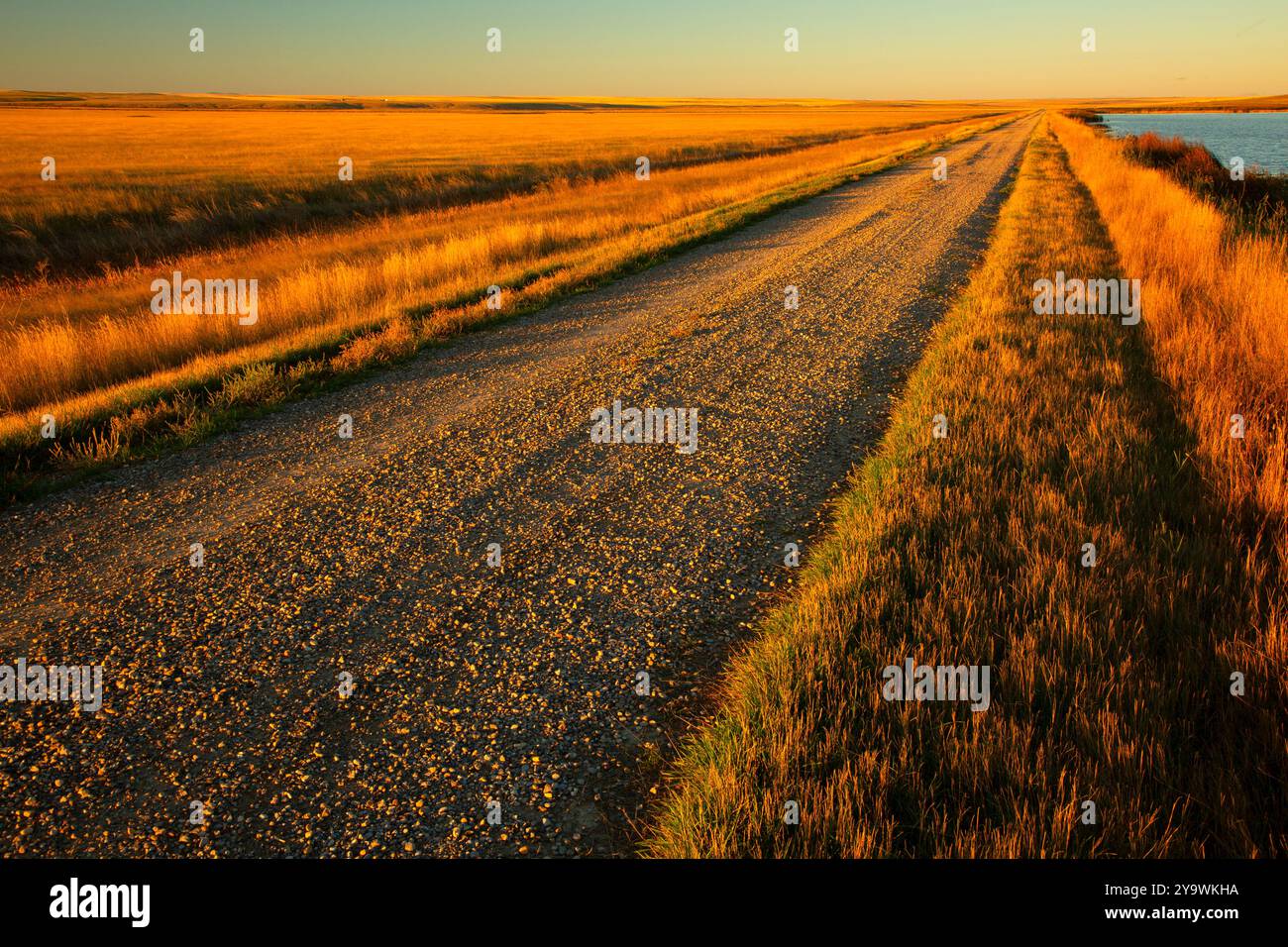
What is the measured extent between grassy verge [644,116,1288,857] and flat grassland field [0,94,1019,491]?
19.9 ft

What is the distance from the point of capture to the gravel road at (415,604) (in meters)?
2.67

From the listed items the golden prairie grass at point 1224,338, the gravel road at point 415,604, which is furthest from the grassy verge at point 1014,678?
the gravel road at point 415,604

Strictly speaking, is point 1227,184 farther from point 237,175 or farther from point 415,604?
point 237,175

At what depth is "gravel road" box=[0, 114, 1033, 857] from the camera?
2.67 metres

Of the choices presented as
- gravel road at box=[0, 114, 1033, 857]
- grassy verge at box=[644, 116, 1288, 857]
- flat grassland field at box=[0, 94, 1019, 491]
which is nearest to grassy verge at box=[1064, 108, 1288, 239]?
grassy verge at box=[644, 116, 1288, 857]

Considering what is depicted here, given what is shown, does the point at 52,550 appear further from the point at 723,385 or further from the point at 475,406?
the point at 723,385

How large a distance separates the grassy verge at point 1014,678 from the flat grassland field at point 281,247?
607cm

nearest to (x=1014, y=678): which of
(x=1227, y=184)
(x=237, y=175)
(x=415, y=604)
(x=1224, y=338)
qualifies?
(x=415, y=604)

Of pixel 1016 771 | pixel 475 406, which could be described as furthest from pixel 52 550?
pixel 1016 771

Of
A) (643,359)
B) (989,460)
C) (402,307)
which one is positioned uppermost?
(402,307)

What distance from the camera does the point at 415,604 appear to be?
3.91 metres

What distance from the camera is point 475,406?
6992mm

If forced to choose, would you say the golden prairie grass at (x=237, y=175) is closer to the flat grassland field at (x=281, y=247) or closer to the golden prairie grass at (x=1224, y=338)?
the flat grassland field at (x=281, y=247)
